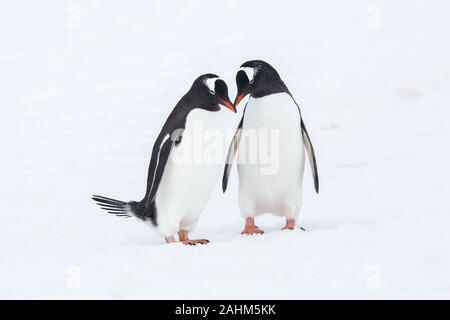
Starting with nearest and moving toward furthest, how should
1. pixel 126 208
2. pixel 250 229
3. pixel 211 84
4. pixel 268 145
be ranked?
pixel 211 84 < pixel 268 145 < pixel 250 229 < pixel 126 208

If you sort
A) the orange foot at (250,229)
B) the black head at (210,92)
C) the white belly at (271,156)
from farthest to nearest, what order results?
1. the orange foot at (250,229)
2. the white belly at (271,156)
3. the black head at (210,92)

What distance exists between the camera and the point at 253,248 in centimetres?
484

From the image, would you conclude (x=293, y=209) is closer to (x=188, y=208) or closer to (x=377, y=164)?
(x=188, y=208)

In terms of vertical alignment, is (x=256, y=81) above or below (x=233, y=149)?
above

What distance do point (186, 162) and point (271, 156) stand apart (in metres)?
0.52

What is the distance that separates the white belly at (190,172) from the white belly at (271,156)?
21 cm

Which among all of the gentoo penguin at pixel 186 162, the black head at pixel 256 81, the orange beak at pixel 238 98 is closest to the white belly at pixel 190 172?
the gentoo penguin at pixel 186 162

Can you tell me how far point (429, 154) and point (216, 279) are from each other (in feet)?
13.6

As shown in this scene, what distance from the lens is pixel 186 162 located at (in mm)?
5164

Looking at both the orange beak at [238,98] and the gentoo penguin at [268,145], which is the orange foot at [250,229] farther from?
the orange beak at [238,98]

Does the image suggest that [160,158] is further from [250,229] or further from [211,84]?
[250,229]

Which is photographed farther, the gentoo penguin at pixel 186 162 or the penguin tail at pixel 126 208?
the penguin tail at pixel 126 208

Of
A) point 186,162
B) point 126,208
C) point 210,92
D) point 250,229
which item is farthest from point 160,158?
point 250,229

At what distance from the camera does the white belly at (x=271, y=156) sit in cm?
525
